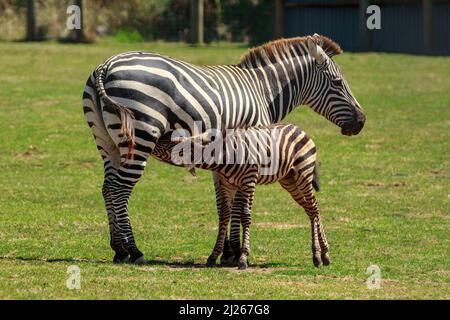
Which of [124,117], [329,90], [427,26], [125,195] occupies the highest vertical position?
[427,26]

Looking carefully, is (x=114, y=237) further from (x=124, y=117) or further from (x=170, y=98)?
(x=170, y=98)

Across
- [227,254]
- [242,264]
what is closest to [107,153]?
[227,254]

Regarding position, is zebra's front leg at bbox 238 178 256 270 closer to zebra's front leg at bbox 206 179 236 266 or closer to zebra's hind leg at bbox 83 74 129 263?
zebra's front leg at bbox 206 179 236 266

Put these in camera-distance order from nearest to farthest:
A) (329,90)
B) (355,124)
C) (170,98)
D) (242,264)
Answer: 1. (242,264)
2. (170,98)
3. (329,90)
4. (355,124)

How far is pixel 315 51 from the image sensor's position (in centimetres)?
1373

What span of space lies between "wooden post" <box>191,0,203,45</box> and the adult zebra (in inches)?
904

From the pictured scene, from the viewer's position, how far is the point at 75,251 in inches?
526

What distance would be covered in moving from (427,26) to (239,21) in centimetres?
827

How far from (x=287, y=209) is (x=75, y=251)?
4.58 meters

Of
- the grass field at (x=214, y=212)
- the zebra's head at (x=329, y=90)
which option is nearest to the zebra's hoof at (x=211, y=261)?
the grass field at (x=214, y=212)

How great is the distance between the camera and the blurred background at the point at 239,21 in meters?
35.8

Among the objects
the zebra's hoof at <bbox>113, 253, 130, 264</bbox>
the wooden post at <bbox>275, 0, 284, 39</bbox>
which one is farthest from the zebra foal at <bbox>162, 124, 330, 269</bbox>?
the wooden post at <bbox>275, 0, 284, 39</bbox>

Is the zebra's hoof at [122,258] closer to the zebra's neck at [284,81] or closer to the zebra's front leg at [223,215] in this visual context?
the zebra's front leg at [223,215]

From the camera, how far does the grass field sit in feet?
36.5
